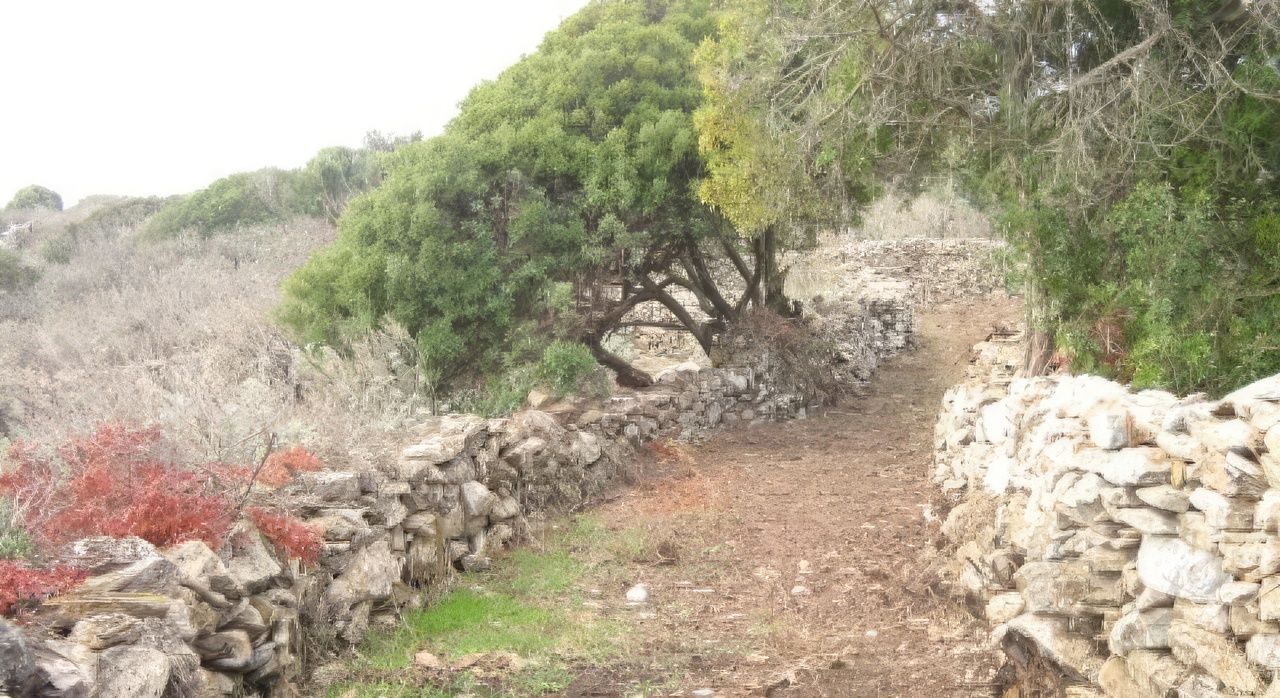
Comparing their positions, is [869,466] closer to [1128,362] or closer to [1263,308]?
[1128,362]

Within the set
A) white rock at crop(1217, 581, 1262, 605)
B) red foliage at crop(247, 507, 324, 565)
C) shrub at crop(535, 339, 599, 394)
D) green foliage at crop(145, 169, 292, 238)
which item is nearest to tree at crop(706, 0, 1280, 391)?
white rock at crop(1217, 581, 1262, 605)

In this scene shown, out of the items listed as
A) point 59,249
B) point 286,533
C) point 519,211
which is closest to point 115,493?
point 286,533

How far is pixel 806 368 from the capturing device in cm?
1585

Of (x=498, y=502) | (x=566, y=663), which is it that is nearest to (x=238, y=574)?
(x=566, y=663)

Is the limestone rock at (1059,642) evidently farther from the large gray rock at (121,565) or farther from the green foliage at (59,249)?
the green foliage at (59,249)

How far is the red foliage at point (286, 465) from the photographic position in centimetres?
641

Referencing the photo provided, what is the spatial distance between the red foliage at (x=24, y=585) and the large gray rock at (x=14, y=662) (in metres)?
0.64

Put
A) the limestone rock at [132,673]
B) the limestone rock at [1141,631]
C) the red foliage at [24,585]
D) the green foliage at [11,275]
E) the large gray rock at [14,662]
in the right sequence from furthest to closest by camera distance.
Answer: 1. the green foliage at [11,275]
2. the limestone rock at [1141,631]
3. the red foliage at [24,585]
4. the limestone rock at [132,673]
5. the large gray rock at [14,662]

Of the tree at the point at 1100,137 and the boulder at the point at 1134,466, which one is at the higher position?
the tree at the point at 1100,137

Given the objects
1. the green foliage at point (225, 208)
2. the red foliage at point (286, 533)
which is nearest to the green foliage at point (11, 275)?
the green foliage at point (225, 208)

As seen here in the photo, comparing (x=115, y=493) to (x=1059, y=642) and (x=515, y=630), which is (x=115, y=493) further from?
(x=1059, y=642)

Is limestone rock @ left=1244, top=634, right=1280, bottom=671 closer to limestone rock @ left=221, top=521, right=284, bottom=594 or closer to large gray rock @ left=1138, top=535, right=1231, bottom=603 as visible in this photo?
large gray rock @ left=1138, top=535, right=1231, bottom=603

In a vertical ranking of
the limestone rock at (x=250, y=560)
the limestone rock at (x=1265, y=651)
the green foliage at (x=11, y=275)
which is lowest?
the limestone rock at (x=1265, y=651)

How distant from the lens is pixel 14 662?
335 centimetres
